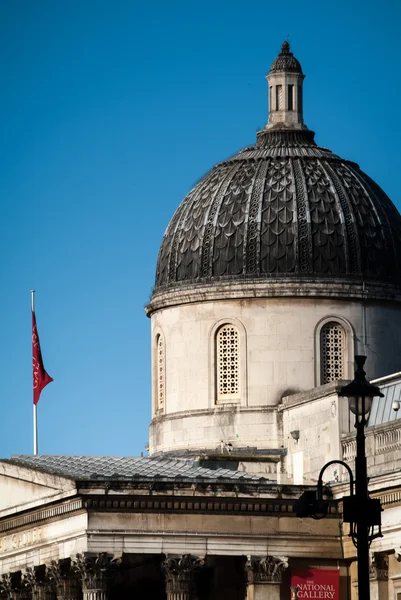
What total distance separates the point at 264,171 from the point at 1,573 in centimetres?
1870

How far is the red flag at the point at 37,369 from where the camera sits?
82.5m

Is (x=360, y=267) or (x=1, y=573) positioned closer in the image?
(x=1, y=573)

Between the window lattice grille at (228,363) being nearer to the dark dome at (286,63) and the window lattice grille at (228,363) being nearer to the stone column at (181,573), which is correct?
the dark dome at (286,63)

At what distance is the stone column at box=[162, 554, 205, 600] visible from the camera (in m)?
66.8

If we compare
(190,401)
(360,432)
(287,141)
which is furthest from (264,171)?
(360,432)

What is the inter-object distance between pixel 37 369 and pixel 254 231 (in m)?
10.5

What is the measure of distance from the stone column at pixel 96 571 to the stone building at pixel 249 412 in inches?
2.5

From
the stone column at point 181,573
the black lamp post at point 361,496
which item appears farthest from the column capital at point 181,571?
the black lamp post at point 361,496

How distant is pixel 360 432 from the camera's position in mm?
42438

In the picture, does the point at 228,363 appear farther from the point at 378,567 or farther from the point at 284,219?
the point at 378,567

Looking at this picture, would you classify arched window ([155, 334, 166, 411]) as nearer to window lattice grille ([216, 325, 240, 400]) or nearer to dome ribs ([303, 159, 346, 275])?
window lattice grille ([216, 325, 240, 400])

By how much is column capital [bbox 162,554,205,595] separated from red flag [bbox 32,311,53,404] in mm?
16740

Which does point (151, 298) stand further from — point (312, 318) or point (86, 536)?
point (86, 536)

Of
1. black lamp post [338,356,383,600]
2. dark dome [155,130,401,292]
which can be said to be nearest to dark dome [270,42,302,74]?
dark dome [155,130,401,292]
